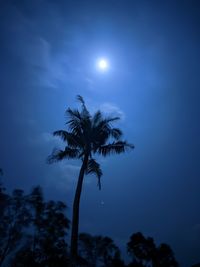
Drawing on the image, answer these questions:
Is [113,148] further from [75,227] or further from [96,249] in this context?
[96,249]

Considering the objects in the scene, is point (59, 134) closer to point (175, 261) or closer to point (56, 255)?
point (56, 255)

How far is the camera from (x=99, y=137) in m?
12.4


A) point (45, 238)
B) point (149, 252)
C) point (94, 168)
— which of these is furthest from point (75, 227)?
point (149, 252)

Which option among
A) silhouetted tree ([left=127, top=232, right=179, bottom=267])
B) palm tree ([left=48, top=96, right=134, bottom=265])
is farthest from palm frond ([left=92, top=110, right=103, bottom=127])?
silhouetted tree ([left=127, top=232, right=179, bottom=267])

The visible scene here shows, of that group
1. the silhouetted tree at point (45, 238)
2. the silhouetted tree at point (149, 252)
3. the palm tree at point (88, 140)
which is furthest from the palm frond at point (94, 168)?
the silhouetted tree at point (149, 252)

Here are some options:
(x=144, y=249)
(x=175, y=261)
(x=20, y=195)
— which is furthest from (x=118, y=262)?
(x=20, y=195)

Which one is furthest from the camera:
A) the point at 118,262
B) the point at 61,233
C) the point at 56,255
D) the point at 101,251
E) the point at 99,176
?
the point at 101,251

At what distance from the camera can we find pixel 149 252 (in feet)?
107

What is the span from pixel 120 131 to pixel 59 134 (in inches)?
163

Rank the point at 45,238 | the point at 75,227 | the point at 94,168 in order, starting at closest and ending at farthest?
the point at 75,227
the point at 94,168
the point at 45,238

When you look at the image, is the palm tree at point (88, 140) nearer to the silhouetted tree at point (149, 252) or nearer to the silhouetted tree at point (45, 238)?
the silhouetted tree at point (45, 238)

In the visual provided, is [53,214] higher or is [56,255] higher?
[53,214]

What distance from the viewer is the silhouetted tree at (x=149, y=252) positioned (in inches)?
1260

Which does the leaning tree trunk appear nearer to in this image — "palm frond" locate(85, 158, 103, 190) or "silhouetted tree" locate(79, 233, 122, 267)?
"palm frond" locate(85, 158, 103, 190)
